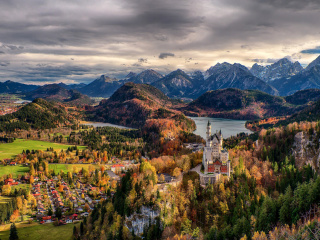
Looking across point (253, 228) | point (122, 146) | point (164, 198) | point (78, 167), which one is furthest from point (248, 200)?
point (122, 146)

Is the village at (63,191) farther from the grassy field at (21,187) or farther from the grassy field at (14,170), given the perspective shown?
the grassy field at (14,170)

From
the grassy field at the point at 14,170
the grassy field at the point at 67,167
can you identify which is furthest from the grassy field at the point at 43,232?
the grassy field at the point at 14,170

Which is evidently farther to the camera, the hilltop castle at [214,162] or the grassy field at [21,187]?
the grassy field at [21,187]

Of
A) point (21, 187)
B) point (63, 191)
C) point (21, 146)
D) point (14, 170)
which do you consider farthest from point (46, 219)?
point (21, 146)

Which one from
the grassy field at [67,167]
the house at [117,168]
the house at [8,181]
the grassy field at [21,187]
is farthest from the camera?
the grassy field at [67,167]

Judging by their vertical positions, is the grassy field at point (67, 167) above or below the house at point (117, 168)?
below

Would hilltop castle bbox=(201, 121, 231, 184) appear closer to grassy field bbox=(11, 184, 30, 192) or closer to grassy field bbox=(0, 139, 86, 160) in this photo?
grassy field bbox=(11, 184, 30, 192)

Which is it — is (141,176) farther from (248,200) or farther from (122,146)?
(122,146)
